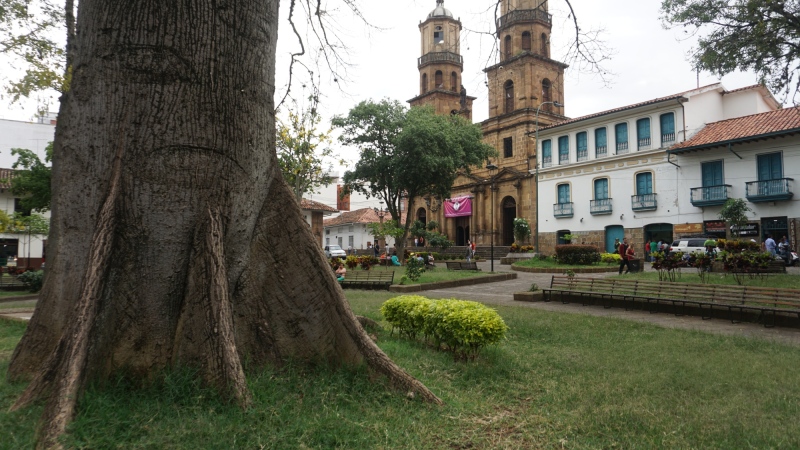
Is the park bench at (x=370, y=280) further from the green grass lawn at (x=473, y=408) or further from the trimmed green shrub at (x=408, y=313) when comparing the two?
the green grass lawn at (x=473, y=408)

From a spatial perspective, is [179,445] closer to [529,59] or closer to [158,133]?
[158,133]

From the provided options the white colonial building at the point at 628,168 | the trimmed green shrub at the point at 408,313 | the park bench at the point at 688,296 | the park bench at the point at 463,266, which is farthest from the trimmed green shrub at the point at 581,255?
the trimmed green shrub at the point at 408,313

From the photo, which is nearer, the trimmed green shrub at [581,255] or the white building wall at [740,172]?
the trimmed green shrub at [581,255]

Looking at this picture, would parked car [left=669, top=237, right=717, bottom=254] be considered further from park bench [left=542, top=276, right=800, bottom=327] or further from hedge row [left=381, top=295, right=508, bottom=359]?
hedge row [left=381, top=295, right=508, bottom=359]

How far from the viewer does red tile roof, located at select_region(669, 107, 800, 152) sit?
909 inches

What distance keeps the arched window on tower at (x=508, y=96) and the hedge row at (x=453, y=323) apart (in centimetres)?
3480

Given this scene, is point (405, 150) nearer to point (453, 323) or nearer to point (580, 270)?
point (580, 270)

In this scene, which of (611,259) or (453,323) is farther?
(611,259)

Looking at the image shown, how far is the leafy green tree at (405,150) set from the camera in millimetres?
28594

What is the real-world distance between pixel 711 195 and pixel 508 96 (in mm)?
17436

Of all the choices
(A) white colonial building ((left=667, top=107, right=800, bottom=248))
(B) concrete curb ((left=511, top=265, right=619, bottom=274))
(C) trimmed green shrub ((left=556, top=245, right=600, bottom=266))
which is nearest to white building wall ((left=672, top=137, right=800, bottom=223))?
(A) white colonial building ((left=667, top=107, right=800, bottom=248))

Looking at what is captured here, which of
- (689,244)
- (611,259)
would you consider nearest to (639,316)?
(611,259)

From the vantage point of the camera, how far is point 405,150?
94.6ft

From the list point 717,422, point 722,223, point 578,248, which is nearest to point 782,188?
point 722,223
